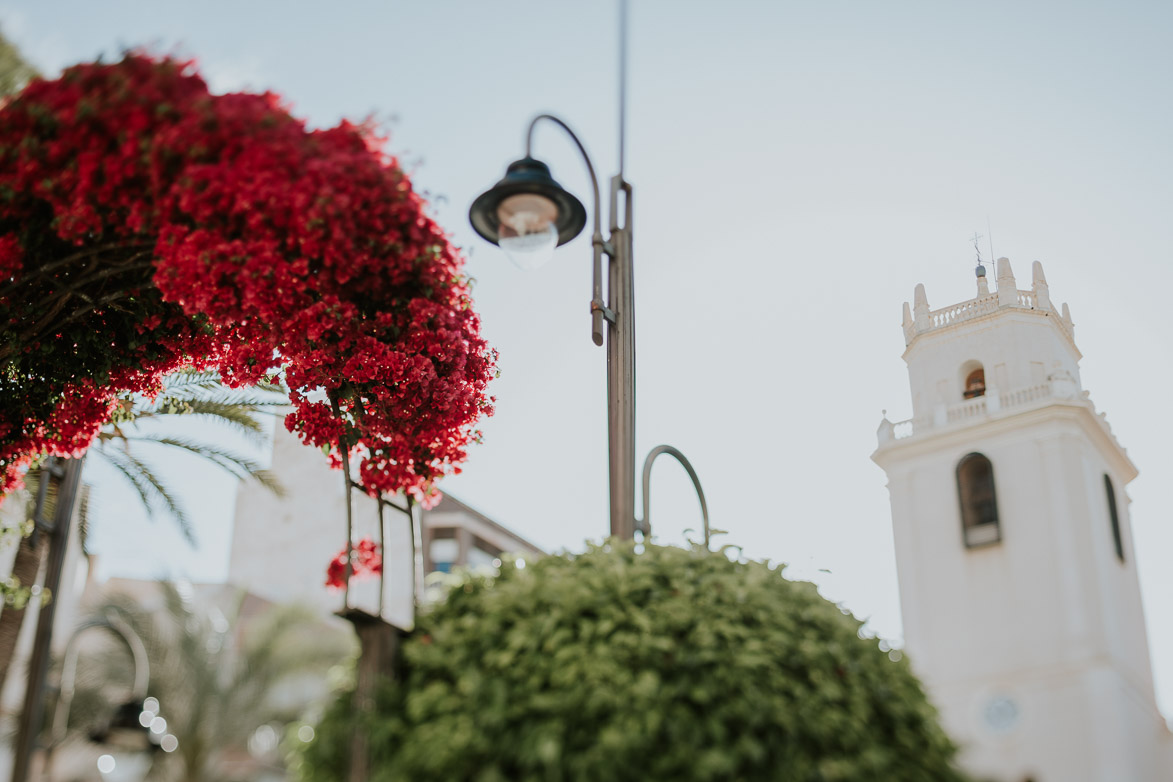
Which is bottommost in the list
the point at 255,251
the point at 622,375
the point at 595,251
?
the point at 622,375

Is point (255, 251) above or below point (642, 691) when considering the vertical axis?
above

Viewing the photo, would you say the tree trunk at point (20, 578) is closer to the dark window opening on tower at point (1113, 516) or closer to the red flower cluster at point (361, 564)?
the red flower cluster at point (361, 564)

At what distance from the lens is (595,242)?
19.7 ft

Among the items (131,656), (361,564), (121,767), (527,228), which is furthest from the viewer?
(121,767)

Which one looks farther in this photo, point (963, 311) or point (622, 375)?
point (963, 311)

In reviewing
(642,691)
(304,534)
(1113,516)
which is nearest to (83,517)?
(642,691)

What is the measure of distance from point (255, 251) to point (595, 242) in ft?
5.92

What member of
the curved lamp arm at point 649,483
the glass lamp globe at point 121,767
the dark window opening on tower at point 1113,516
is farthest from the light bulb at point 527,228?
the dark window opening on tower at point 1113,516

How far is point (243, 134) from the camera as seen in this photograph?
4.85 metres

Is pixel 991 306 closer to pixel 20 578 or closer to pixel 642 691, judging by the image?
pixel 20 578

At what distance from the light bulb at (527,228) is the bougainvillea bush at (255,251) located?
0.37 metres

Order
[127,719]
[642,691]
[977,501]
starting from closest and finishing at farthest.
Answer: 1. [642,691]
2. [127,719]
3. [977,501]

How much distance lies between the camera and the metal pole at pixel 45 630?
11.9 m

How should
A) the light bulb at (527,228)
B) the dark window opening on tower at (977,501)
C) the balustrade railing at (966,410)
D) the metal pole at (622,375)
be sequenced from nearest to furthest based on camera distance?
1. the metal pole at (622,375)
2. the light bulb at (527,228)
3. the dark window opening on tower at (977,501)
4. the balustrade railing at (966,410)
